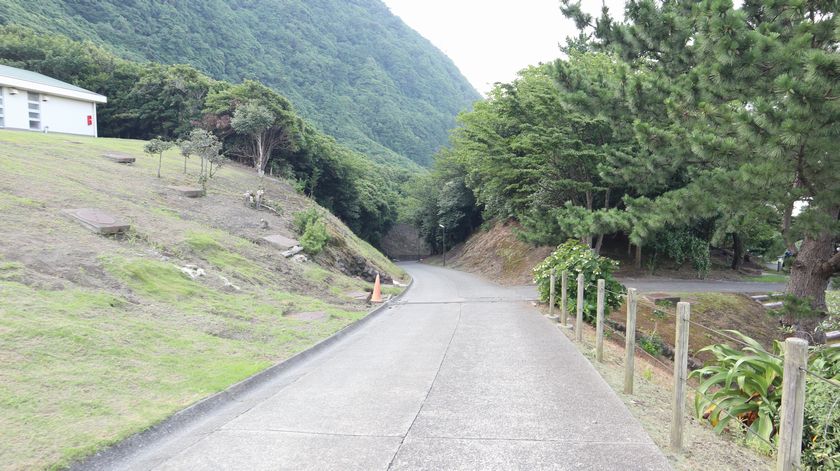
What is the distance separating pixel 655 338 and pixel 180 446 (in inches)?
458

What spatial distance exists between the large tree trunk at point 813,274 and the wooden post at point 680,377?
725cm

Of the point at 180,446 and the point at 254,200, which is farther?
the point at 254,200

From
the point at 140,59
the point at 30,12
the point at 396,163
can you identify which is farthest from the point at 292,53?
the point at 30,12

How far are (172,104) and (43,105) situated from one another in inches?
352

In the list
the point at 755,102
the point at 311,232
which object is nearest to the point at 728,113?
the point at 755,102

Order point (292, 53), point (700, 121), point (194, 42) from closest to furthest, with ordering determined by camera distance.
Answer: point (700, 121) < point (194, 42) < point (292, 53)

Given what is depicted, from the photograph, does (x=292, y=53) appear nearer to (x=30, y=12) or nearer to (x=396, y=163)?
(x=396, y=163)

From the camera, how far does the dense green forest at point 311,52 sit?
68.2 m

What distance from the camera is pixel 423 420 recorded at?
496 centimetres

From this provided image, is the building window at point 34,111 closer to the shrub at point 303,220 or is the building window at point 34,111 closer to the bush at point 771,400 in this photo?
the shrub at point 303,220

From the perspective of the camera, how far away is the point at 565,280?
11.3 metres

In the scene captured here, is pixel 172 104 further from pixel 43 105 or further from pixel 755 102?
pixel 755 102

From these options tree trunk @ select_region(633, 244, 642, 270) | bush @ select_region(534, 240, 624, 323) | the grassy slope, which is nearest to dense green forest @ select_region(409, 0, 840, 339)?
bush @ select_region(534, 240, 624, 323)

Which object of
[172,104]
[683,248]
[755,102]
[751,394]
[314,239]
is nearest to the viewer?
[751,394]
